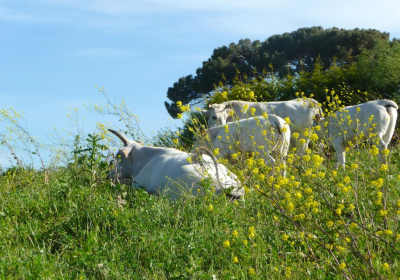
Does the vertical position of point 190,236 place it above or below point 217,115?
above

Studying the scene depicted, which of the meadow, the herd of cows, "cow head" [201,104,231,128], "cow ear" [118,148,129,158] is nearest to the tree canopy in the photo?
"cow head" [201,104,231,128]

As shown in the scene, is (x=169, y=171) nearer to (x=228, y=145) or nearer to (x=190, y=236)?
(x=228, y=145)

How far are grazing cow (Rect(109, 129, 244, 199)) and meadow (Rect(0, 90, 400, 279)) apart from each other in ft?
1.42

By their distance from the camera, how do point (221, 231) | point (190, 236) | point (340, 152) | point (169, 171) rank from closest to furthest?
point (190, 236) < point (221, 231) < point (169, 171) < point (340, 152)

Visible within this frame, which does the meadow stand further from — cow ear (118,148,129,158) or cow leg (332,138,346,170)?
cow leg (332,138,346,170)

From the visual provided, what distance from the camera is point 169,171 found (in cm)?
780

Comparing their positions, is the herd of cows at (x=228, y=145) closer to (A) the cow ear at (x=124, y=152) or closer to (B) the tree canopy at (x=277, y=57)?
(A) the cow ear at (x=124, y=152)

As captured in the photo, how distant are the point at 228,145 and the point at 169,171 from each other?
1.67 m

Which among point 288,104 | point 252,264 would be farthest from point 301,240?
point 288,104

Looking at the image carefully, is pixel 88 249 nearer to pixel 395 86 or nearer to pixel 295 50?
pixel 395 86

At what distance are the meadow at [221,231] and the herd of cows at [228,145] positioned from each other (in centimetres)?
36

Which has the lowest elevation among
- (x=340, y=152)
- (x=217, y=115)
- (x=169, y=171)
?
(x=340, y=152)

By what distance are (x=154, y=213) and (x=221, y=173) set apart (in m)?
1.83

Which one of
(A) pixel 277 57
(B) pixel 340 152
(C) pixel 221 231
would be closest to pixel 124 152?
(C) pixel 221 231
